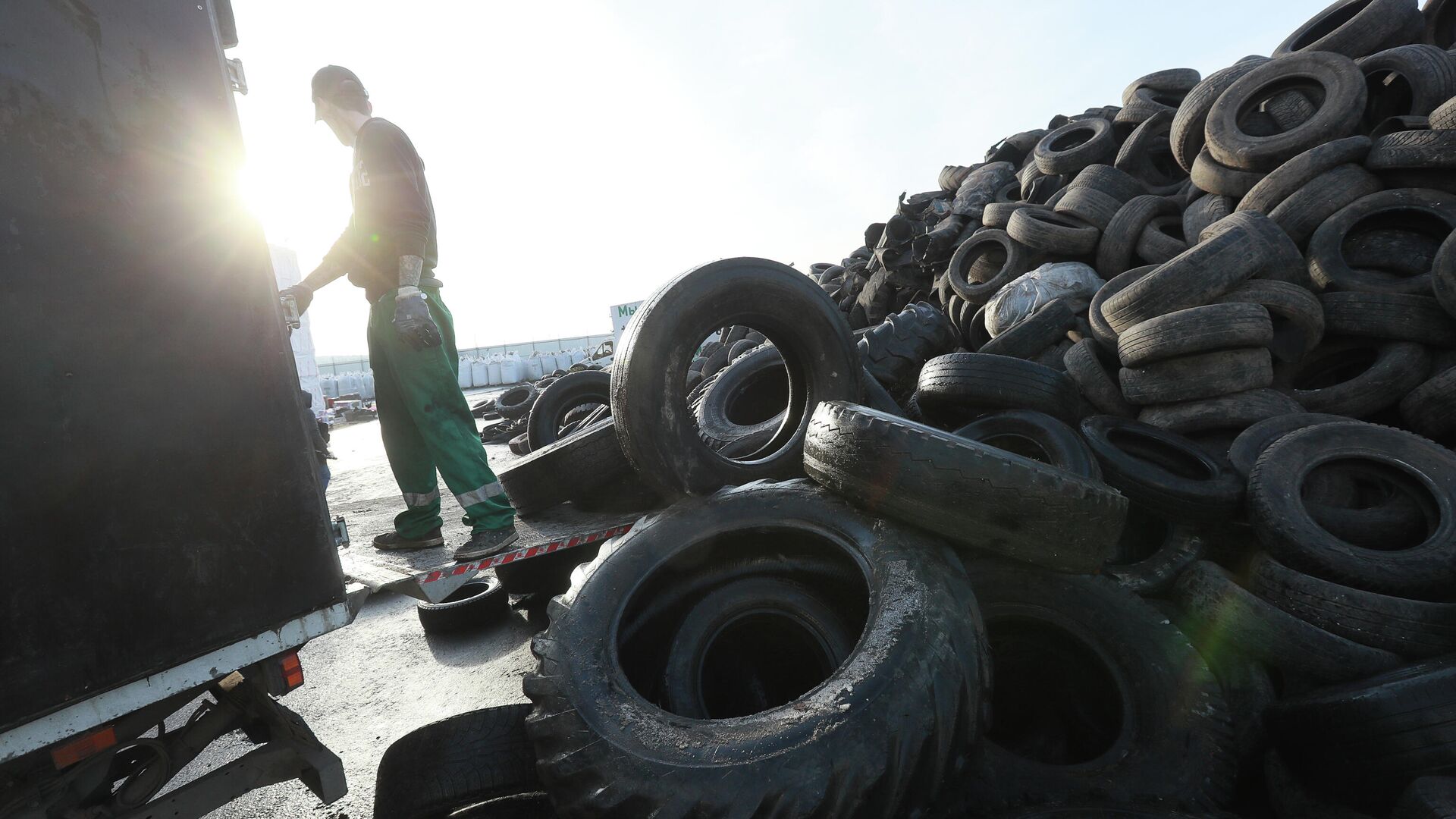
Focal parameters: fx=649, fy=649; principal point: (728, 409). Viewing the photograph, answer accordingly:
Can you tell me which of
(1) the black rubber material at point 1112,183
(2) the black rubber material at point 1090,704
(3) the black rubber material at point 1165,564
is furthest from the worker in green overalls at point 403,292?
(1) the black rubber material at point 1112,183

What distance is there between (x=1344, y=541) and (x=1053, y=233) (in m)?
3.26

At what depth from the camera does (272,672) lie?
1.65m

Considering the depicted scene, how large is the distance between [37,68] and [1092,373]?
4156 mm

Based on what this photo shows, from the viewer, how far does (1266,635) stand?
2.06 metres

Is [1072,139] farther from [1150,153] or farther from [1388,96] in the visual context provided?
[1388,96]

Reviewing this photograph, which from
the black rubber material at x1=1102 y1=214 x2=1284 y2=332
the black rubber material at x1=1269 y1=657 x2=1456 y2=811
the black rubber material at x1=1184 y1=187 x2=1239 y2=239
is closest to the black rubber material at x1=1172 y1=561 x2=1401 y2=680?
the black rubber material at x1=1269 y1=657 x2=1456 y2=811

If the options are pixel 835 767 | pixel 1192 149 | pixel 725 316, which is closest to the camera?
pixel 835 767

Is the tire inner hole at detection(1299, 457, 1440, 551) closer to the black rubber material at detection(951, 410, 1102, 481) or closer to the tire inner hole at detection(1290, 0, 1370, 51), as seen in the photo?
the black rubber material at detection(951, 410, 1102, 481)

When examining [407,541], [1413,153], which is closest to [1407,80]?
[1413,153]

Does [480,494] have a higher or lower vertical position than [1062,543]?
higher

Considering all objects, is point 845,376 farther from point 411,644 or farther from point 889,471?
point 411,644

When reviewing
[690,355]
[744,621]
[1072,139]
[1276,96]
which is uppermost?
[1072,139]

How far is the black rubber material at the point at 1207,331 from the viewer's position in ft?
10.2

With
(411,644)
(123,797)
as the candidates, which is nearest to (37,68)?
(123,797)
